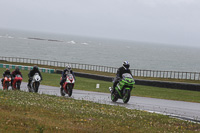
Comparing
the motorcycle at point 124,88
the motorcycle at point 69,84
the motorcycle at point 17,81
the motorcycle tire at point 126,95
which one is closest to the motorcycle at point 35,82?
the motorcycle at point 17,81

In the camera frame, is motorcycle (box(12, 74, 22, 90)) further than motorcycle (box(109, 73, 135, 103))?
Yes

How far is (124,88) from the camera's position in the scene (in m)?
17.2

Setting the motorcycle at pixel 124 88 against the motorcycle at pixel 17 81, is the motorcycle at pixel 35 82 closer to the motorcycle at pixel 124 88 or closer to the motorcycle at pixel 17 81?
the motorcycle at pixel 17 81

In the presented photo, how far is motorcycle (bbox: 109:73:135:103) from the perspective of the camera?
664 inches

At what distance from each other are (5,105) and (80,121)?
313 cm

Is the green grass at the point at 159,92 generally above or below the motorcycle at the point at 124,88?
below

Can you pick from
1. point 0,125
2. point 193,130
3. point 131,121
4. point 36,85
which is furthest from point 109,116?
point 36,85

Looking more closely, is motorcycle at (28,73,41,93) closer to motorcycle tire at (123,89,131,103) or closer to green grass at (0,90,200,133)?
motorcycle tire at (123,89,131,103)

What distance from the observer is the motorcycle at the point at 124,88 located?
16859mm

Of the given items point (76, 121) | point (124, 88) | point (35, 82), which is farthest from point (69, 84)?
point (76, 121)

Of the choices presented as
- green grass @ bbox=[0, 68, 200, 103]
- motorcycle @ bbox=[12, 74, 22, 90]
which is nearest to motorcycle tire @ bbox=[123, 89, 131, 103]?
green grass @ bbox=[0, 68, 200, 103]

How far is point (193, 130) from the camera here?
1038 cm

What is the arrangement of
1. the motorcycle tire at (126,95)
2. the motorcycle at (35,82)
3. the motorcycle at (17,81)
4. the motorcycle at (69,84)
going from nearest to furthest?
the motorcycle tire at (126,95) < the motorcycle at (69,84) < the motorcycle at (35,82) < the motorcycle at (17,81)

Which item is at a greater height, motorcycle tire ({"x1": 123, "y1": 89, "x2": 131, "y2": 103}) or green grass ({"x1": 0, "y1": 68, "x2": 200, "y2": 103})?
motorcycle tire ({"x1": 123, "y1": 89, "x2": 131, "y2": 103})
